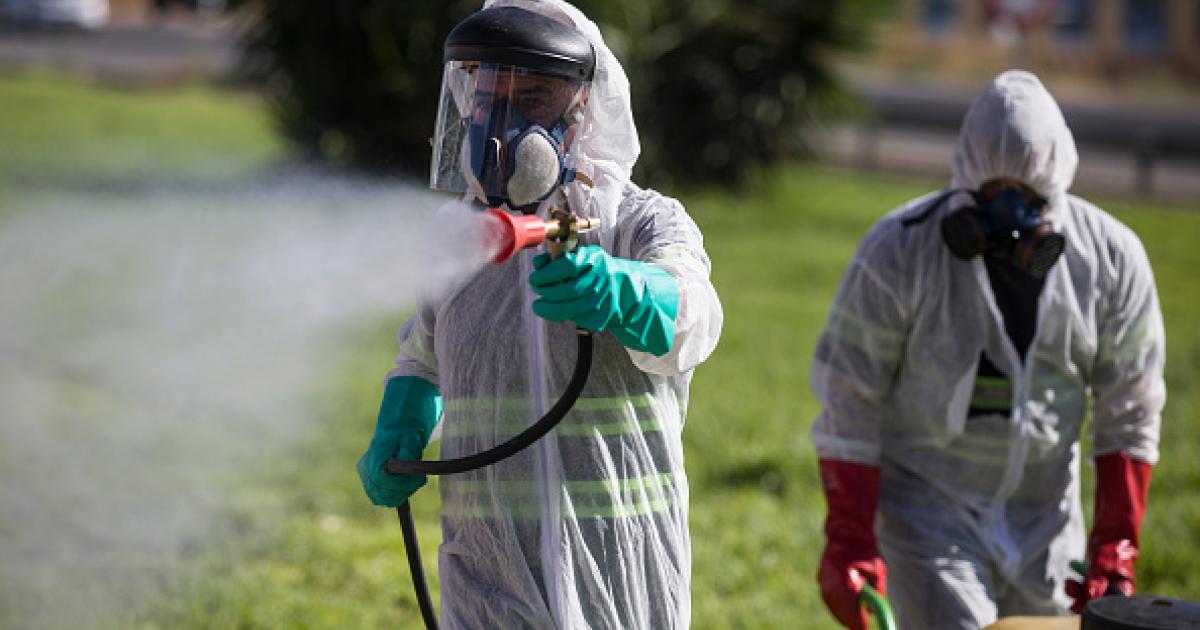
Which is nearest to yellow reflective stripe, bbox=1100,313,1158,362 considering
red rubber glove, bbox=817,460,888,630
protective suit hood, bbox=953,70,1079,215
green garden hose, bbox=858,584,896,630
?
protective suit hood, bbox=953,70,1079,215

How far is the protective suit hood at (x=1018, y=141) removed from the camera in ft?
11.7

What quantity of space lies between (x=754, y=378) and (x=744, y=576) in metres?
3.10

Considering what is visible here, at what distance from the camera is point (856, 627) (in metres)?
3.51

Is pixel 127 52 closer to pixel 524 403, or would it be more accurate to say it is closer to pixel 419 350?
pixel 419 350

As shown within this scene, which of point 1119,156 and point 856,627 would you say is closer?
point 856,627

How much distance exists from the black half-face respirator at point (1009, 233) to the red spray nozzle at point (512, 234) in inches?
64.4

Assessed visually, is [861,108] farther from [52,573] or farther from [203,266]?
[52,573]

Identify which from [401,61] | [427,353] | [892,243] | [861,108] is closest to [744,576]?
[892,243]

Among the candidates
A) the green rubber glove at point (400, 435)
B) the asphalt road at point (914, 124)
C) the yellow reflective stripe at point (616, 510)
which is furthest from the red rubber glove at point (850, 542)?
the asphalt road at point (914, 124)

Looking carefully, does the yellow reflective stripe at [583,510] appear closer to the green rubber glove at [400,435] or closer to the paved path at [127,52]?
the green rubber glove at [400,435]

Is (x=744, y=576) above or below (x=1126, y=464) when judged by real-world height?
below

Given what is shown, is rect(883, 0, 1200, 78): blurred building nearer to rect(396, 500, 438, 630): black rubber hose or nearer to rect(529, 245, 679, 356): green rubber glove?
rect(396, 500, 438, 630): black rubber hose

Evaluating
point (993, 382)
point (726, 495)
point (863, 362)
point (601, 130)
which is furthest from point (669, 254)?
point (726, 495)

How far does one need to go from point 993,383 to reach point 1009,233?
38cm
